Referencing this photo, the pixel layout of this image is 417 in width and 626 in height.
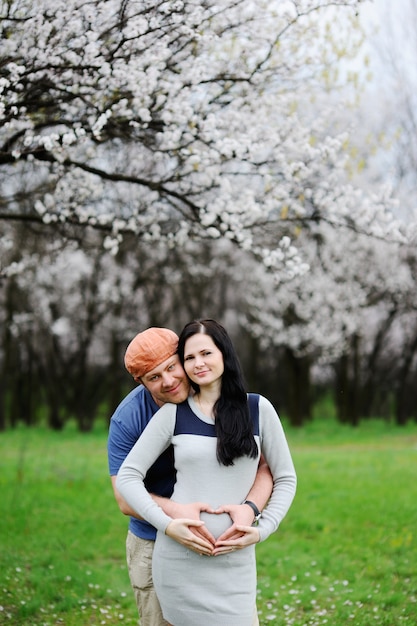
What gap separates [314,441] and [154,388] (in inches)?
684

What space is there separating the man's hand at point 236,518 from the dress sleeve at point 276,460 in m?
0.16

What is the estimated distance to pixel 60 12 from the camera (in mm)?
5691

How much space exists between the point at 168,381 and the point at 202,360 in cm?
18

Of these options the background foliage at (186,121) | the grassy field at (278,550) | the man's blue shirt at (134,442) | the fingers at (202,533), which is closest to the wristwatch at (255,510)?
the fingers at (202,533)

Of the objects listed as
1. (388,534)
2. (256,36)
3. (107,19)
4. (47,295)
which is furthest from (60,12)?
(47,295)

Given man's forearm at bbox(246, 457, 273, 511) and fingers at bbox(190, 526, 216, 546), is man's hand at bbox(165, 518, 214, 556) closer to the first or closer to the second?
fingers at bbox(190, 526, 216, 546)

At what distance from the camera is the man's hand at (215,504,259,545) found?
3109 mm

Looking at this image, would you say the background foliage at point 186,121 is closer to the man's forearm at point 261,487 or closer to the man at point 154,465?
the man at point 154,465

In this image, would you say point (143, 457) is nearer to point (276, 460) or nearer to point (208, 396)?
point (208, 396)

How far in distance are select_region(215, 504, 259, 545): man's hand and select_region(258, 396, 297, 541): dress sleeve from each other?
16cm

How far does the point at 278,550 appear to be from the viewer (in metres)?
7.78

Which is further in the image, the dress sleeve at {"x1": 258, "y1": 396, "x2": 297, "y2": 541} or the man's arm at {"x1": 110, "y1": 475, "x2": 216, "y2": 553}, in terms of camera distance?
the dress sleeve at {"x1": 258, "y1": 396, "x2": 297, "y2": 541}

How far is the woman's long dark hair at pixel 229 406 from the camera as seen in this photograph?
3.16 m

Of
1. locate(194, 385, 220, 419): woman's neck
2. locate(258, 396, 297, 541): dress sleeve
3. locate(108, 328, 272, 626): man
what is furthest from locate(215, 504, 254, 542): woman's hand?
locate(194, 385, 220, 419): woman's neck
